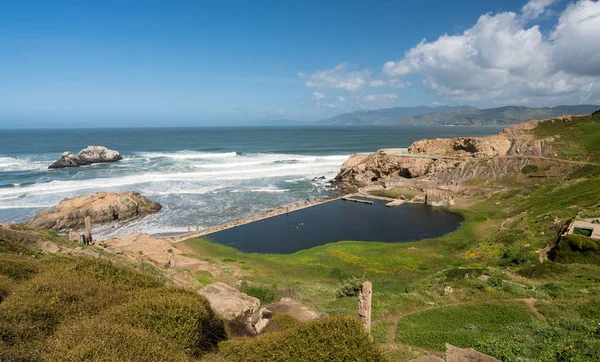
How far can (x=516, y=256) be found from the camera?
2183 centimetres

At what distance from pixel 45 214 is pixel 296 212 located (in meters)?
30.2

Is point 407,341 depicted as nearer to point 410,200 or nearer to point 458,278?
point 458,278

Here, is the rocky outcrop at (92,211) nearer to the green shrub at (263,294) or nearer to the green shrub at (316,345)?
the green shrub at (263,294)

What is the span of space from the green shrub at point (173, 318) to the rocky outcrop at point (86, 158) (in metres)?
82.5

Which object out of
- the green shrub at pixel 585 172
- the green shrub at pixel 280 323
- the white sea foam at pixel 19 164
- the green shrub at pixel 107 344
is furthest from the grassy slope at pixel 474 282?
the white sea foam at pixel 19 164

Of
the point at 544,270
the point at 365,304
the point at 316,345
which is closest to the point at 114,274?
the point at 316,345

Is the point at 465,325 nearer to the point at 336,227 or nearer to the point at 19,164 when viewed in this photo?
the point at 336,227

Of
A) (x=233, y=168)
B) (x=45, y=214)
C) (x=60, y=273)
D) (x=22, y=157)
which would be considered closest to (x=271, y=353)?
(x=60, y=273)

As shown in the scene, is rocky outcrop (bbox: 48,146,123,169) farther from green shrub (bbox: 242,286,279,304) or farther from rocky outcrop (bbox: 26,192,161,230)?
green shrub (bbox: 242,286,279,304)

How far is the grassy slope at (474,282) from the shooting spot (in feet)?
38.1

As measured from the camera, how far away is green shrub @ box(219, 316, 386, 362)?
25.3 ft

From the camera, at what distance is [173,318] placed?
904 centimetres

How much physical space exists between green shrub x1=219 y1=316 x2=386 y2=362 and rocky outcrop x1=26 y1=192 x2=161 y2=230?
38.1 meters

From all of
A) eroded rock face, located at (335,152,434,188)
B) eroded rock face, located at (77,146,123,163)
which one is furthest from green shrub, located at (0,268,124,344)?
eroded rock face, located at (77,146,123,163)
